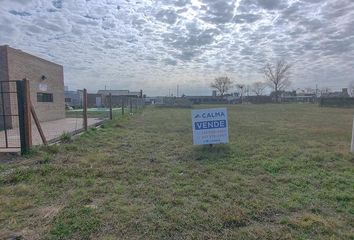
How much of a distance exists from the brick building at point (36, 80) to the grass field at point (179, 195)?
854 centimetres

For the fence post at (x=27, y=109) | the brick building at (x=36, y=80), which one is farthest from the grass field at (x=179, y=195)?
the brick building at (x=36, y=80)

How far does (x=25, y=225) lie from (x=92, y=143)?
21.2 feet

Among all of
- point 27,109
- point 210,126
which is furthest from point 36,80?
point 210,126

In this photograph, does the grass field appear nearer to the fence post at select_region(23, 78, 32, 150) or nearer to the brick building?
the fence post at select_region(23, 78, 32, 150)

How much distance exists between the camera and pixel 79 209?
401 cm

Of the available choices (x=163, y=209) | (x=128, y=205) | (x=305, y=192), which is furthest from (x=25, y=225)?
(x=305, y=192)

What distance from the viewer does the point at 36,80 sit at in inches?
715

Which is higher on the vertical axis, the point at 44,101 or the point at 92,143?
the point at 44,101

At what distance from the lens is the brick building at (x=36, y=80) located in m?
14.1

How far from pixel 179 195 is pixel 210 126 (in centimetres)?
411

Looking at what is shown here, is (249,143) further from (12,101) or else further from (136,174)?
(12,101)

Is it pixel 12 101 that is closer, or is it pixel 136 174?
pixel 136 174

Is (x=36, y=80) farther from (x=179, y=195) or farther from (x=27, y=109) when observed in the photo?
(x=179, y=195)

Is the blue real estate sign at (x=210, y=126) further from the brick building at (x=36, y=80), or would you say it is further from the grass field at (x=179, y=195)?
the brick building at (x=36, y=80)
